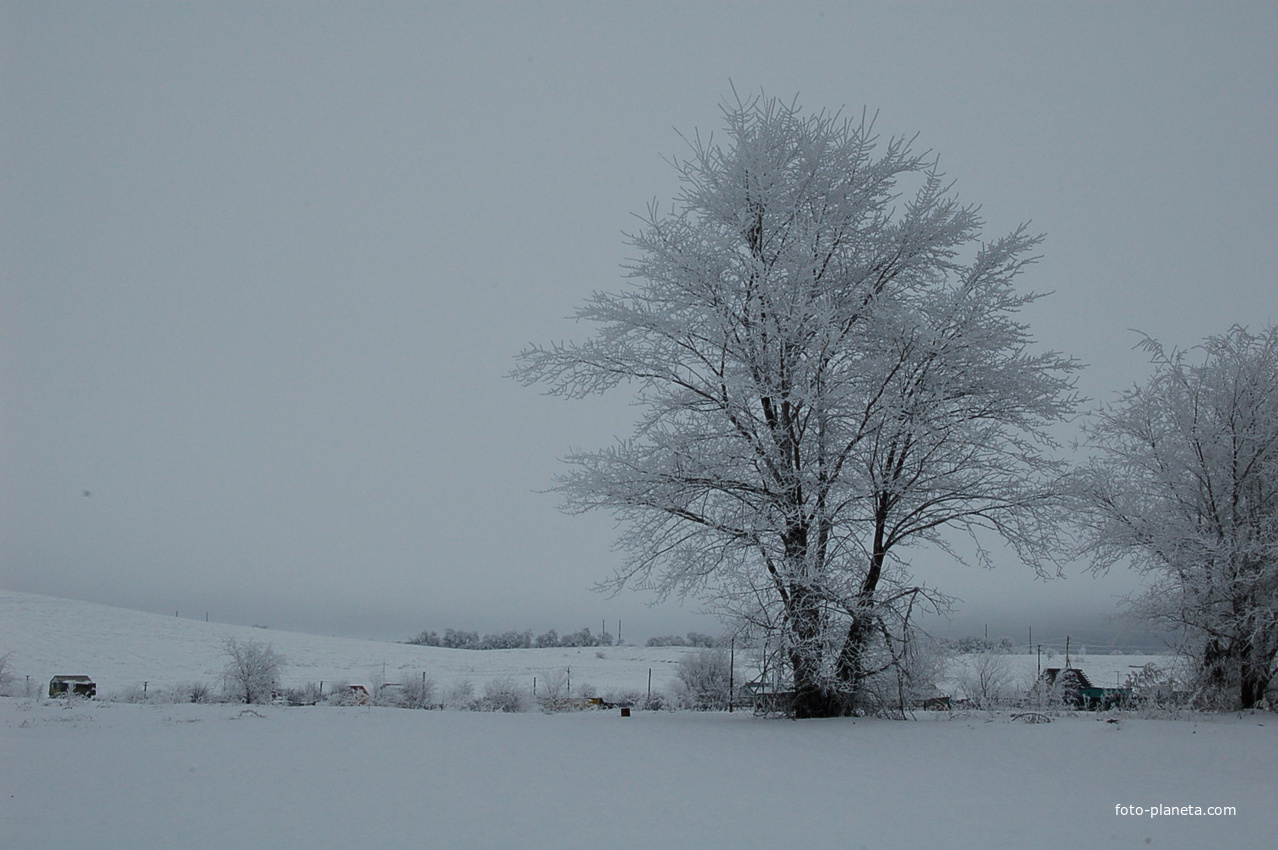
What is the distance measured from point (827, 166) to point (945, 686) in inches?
941

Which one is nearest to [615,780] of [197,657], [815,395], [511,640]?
[815,395]

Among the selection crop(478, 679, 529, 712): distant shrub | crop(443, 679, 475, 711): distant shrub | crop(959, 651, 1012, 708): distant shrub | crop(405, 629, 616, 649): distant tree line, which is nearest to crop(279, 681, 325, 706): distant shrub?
crop(443, 679, 475, 711): distant shrub

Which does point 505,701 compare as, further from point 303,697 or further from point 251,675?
point 251,675

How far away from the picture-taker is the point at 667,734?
1107cm

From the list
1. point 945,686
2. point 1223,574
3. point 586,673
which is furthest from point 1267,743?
point 586,673

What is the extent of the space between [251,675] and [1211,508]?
75.8 feet

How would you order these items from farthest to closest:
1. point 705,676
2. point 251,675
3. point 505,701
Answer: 1. point 705,676
2. point 251,675
3. point 505,701

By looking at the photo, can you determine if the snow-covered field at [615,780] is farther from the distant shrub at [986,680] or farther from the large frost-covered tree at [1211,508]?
the distant shrub at [986,680]

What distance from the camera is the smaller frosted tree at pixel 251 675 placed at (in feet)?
75.3

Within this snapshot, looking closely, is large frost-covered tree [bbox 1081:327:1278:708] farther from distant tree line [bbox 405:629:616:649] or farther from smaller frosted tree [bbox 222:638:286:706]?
distant tree line [bbox 405:629:616:649]

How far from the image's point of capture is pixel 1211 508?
15203mm

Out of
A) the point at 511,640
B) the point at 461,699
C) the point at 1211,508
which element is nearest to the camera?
the point at 1211,508

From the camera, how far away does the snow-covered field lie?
6.10 metres

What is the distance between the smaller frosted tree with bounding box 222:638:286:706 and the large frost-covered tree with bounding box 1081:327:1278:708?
20.6 m
